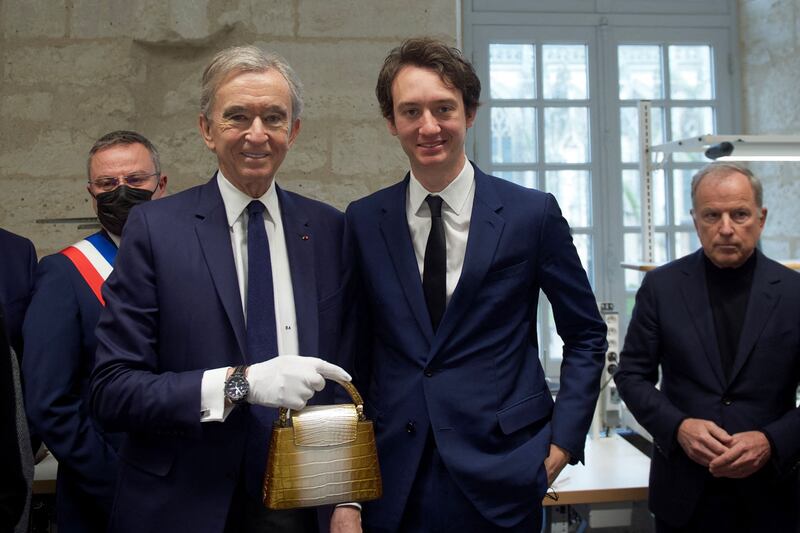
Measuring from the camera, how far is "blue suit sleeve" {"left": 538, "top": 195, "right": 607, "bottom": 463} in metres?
1.66

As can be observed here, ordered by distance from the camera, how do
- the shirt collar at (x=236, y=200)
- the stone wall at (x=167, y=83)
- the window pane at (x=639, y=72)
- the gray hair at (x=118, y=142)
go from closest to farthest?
the shirt collar at (x=236, y=200)
the gray hair at (x=118, y=142)
the stone wall at (x=167, y=83)
the window pane at (x=639, y=72)

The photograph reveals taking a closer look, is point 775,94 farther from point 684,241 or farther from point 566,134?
point 566,134

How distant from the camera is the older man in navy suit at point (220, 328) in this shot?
135 cm

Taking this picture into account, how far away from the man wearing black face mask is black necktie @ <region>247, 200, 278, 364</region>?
1.97 ft

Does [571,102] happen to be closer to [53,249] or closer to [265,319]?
[53,249]

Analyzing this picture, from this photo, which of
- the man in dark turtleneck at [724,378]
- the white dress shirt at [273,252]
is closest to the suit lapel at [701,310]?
the man in dark turtleneck at [724,378]

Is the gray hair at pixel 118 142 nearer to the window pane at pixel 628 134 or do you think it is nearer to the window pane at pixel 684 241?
the window pane at pixel 628 134

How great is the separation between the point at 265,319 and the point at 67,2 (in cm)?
250

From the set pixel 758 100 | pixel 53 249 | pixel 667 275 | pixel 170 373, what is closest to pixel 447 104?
pixel 170 373

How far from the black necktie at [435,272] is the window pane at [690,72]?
4004mm

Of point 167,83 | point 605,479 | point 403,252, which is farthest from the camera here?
point 167,83

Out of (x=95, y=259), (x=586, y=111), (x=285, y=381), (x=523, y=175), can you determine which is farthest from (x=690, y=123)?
(x=285, y=381)

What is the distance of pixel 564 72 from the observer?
5.00 metres

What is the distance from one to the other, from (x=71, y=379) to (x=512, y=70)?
3.80m
